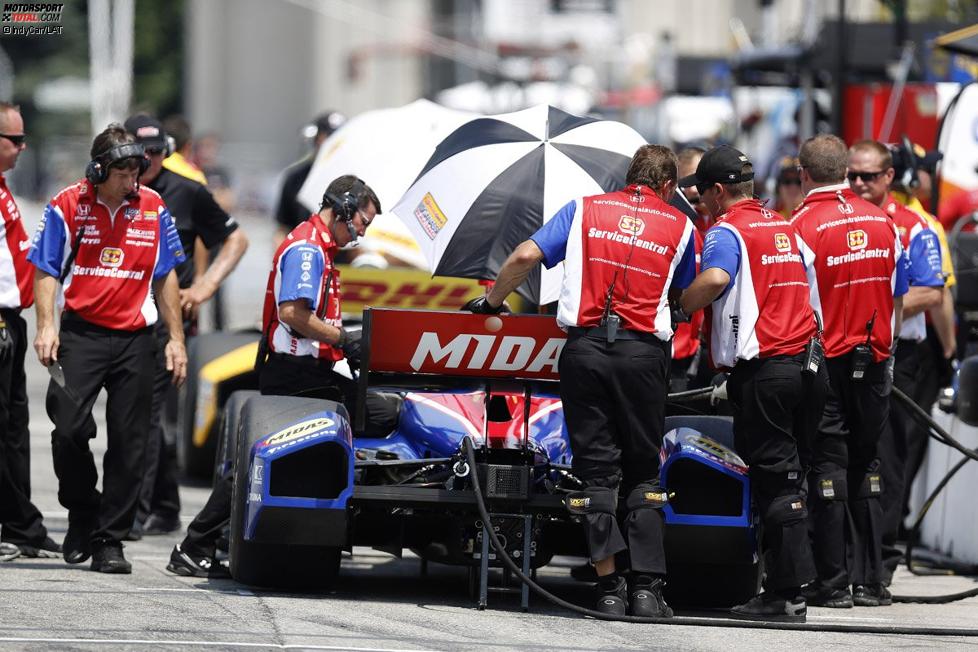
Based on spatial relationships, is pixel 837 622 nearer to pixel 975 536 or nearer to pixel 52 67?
pixel 975 536

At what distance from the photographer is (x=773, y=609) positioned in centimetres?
771

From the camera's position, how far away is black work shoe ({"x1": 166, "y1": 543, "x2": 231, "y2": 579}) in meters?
8.24

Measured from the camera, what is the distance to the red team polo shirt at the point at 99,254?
8312 mm

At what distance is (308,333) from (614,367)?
57.9 inches

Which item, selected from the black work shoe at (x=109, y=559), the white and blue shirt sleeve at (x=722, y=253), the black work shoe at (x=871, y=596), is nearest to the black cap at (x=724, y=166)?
the white and blue shirt sleeve at (x=722, y=253)

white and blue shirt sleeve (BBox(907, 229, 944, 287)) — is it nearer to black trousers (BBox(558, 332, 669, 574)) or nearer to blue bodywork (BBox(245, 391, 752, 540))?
blue bodywork (BBox(245, 391, 752, 540))

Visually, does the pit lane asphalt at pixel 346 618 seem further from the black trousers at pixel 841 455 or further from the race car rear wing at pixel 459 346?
the race car rear wing at pixel 459 346

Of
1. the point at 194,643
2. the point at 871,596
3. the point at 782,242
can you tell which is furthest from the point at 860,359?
the point at 194,643

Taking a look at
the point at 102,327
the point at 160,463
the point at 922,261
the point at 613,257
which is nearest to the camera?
the point at 613,257

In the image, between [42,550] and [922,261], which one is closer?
[42,550]

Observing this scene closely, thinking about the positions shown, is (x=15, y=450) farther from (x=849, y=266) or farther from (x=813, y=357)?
(x=849, y=266)

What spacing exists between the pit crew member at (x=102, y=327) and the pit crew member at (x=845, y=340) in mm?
2917

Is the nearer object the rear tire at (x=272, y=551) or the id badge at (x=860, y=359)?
the rear tire at (x=272, y=551)

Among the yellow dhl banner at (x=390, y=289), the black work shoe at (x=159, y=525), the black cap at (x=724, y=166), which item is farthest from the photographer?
the yellow dhl banner at (x=390, y=289)
